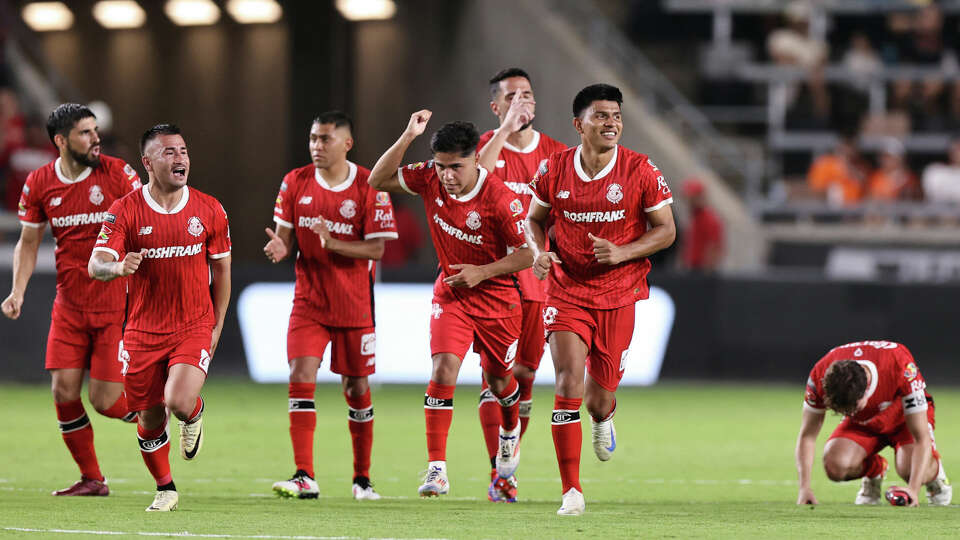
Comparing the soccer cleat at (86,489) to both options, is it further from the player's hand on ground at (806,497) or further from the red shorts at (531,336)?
the player's hand on ground at (806,497)

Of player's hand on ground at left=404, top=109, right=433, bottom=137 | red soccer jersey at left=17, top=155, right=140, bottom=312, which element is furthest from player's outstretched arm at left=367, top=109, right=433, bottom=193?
red soccer jersey at left=17, top=155, right=140, bottom=312

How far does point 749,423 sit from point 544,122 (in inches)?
371

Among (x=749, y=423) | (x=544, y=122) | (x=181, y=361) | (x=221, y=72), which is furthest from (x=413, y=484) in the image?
(x=221, y=72)

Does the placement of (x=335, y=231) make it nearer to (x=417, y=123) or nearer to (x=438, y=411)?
(x=417, y=123)

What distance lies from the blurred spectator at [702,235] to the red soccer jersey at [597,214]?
10437 millimetres

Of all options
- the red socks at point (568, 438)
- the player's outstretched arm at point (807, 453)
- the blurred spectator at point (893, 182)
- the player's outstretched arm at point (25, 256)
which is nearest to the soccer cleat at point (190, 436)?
the player's outstretched arm at point (25, 256)


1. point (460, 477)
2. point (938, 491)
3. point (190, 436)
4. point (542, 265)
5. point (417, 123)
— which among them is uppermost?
point (417, 123)

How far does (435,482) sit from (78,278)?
270cm

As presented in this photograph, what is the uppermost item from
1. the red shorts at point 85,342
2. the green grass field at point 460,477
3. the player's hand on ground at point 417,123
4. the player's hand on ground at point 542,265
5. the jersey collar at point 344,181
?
the player's hand on ground at point 417,123

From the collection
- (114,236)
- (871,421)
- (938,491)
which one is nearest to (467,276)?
(114,236)

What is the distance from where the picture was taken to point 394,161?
9070 mm

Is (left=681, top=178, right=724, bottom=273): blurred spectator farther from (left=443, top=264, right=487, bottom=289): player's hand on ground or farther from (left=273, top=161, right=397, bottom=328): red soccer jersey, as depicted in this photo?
(left=443, top=264, right=487, bottom=289): player's hand on ground

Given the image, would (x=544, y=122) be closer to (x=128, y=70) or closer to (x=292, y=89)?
(x=292, y=89)

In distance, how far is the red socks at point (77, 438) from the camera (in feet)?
30.3
